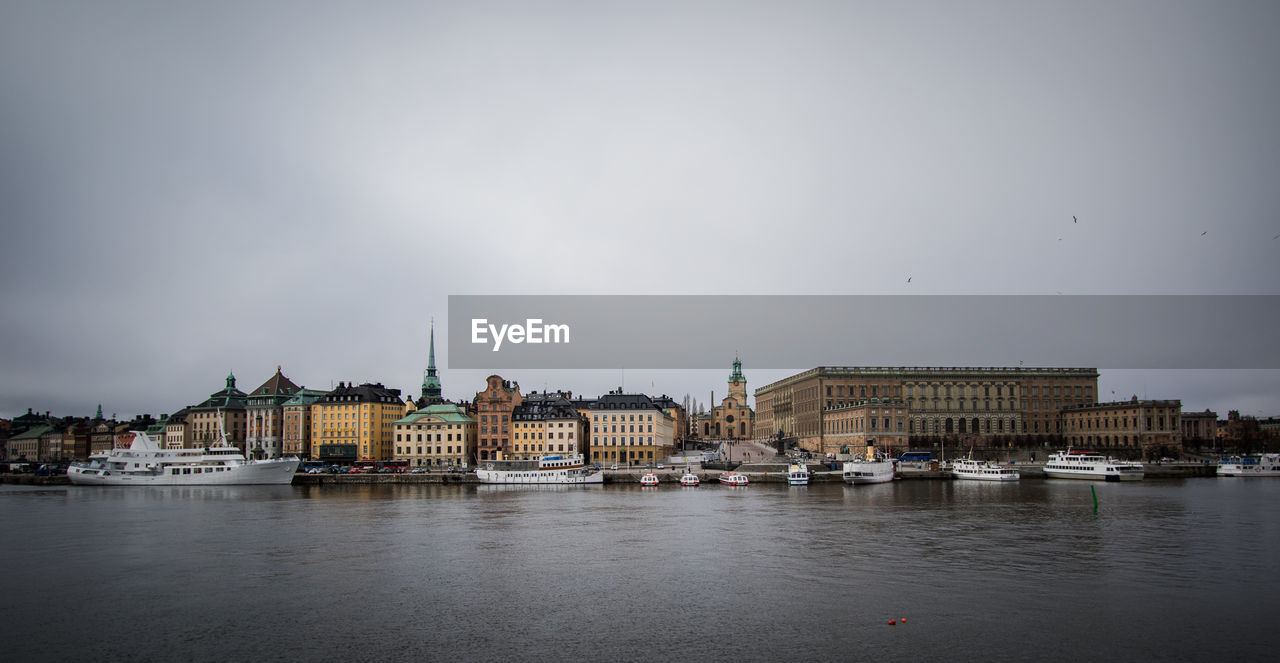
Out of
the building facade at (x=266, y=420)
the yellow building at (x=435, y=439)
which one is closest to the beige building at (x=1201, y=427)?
the yellow building at (x=435, y=439)

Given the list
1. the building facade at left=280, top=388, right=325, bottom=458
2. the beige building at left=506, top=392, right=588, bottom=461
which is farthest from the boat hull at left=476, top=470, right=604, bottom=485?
the building facade at left=280, top=388, right=325, bottom=458

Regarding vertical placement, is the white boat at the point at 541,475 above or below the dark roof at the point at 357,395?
below

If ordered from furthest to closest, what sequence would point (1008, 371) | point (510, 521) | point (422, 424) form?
point (1008, 371) → point (422, 424) → point (510, 521)

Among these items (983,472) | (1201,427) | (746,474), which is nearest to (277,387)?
(746,474)

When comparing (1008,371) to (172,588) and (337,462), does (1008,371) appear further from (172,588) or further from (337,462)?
(172,588)

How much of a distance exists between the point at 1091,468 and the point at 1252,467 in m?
27.1

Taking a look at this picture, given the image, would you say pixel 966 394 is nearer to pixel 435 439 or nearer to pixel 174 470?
pixel 435 439

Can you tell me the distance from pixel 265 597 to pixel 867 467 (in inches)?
3054

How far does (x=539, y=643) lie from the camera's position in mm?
27969

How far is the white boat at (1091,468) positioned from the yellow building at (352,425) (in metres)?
97.5

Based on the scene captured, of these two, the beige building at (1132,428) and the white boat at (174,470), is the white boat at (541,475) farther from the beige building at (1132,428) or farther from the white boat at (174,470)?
the beige building at (1132,428)

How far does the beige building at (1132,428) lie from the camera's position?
132625mm

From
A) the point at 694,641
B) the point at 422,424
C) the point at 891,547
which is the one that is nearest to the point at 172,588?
the point at 694,641

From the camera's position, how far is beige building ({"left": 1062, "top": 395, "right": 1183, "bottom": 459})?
435ft
